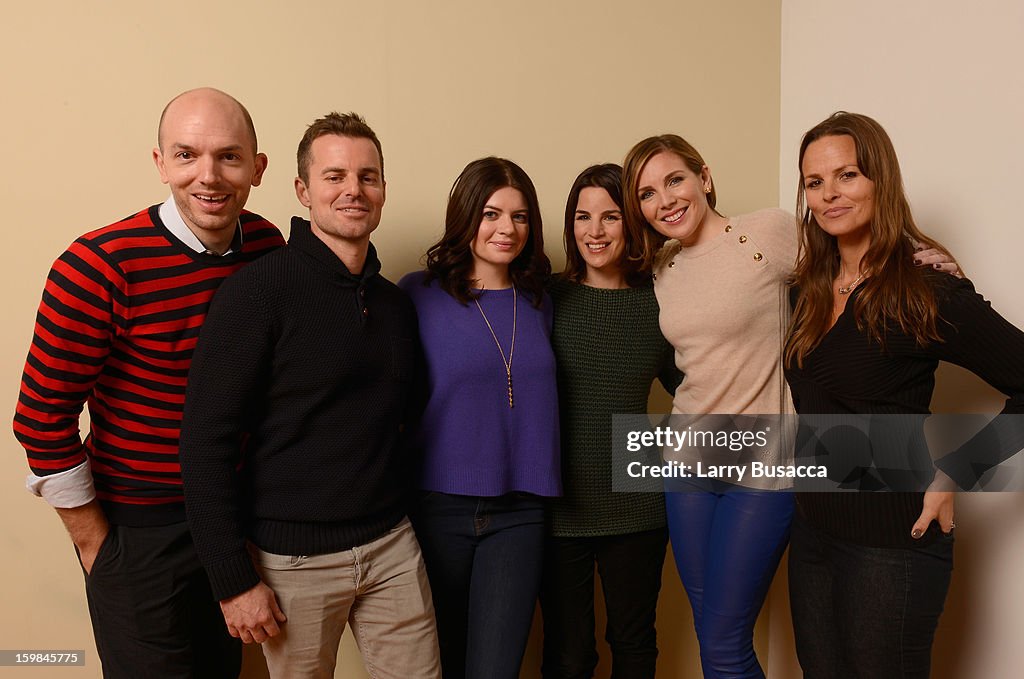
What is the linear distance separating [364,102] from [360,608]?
4.62 feet

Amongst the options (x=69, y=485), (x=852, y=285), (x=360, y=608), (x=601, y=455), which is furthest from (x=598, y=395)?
(x=69, y=485)

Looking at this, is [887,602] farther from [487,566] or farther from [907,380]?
[487,566]

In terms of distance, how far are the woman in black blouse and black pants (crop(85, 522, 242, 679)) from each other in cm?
135

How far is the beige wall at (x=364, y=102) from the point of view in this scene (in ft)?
6.38

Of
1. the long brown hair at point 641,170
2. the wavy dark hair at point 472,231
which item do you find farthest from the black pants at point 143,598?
the long brown hair at point 641,170

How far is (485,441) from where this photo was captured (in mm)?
1706

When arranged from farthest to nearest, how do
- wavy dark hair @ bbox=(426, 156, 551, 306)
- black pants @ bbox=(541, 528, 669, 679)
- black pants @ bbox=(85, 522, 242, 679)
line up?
black pants @ bbox=(541, 528, 669, 679), wavy dark hair @ bbox=(426, 156, 551, 306), black pants @ bbox=(85, 522, 242, 679)

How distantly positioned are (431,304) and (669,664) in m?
1.61

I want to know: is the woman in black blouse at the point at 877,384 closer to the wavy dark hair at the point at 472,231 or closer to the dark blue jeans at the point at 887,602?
the dark blue jeans at the point at 887,602

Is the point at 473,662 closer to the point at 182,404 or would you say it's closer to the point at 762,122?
the point at 182,404

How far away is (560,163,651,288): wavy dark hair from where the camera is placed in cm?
193

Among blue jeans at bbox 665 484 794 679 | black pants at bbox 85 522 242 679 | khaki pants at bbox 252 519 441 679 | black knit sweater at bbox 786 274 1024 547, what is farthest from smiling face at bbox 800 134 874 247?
black pants at bbox 85 522 242 679
